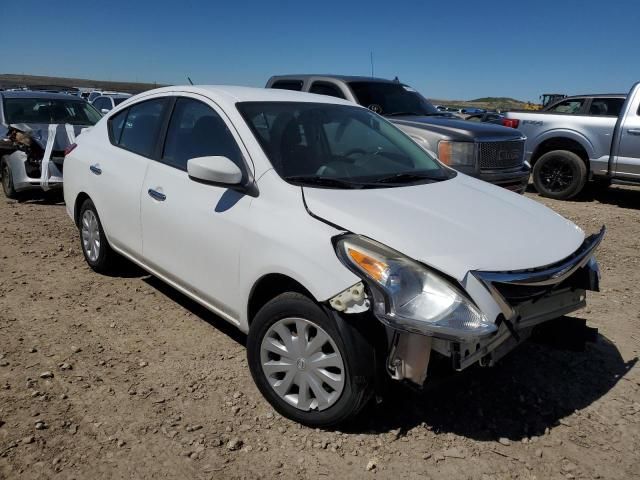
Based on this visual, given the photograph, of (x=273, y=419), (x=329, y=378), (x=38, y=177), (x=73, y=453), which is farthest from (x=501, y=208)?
(x=38, y=177)

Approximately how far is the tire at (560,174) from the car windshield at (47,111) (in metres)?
7.77

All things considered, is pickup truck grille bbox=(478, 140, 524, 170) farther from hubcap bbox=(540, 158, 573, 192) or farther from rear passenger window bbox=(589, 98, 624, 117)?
rear passenger window bbox=(589, 98, 624, 117)

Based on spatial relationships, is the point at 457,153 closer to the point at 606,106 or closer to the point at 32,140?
the point at 606,106

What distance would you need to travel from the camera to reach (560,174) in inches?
367

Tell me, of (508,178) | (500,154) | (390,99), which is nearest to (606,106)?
(500,154)

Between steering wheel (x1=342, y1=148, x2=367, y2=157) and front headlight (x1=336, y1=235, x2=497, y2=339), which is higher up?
Result: steering wheel (x1=342, y1=148, x2=367, y2=157)

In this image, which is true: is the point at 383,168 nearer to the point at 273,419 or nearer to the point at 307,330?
the point at 307,330

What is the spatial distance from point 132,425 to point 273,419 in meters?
0.72

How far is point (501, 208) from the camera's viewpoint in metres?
3.12

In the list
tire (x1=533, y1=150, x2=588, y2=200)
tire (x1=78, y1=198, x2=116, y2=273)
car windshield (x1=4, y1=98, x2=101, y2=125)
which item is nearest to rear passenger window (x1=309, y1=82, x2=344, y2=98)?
tire (x1=78, y1=198, x2=116, y2=273)

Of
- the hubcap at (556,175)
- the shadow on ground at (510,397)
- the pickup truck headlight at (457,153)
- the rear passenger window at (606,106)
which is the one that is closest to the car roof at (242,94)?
the shadow on ground at (510,397)

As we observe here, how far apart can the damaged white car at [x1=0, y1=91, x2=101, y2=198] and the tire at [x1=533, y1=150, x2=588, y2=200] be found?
7.70m

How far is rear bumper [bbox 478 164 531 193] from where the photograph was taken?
6625 millimetres

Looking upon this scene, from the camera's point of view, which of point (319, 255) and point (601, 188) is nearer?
point (319, 255)
